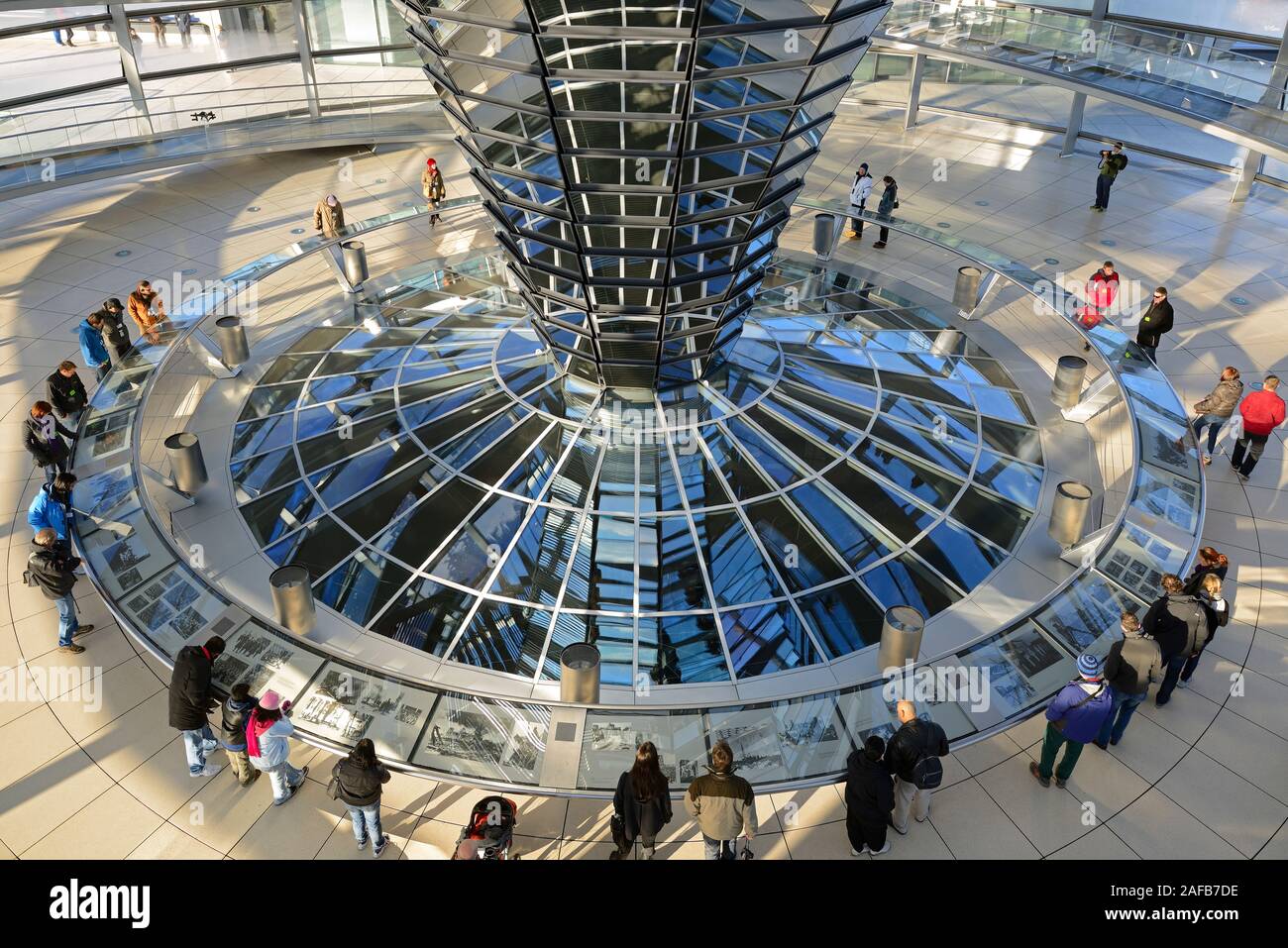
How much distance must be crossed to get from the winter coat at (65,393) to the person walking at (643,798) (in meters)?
11.4

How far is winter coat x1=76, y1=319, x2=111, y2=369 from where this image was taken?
17.4 metres

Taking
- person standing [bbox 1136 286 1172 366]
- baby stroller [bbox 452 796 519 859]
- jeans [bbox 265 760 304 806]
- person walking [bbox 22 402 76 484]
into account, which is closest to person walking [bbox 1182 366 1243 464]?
person standing [bbox 1136 286 1172 366]

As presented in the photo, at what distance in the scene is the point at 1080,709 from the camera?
10.1 m

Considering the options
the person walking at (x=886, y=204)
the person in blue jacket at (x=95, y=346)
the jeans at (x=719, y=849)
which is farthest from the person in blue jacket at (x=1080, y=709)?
the person in blue jacket at (x=95, y=346)

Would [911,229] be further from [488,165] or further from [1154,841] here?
[1154,841]

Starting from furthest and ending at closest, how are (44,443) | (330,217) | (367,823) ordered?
(330,217) < (44,443) < (367,823)

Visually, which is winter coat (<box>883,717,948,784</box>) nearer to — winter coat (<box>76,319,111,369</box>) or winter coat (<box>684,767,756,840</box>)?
winter coat (<box>684,767,756,840</box>)

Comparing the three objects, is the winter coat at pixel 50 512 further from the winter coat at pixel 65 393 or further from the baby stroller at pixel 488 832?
the baby stroller at pixel 488 832

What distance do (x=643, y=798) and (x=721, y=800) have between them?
0.69 metres

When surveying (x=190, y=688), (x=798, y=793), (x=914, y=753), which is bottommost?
(x=798, y=793)

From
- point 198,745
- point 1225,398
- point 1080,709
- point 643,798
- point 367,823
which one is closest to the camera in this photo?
point 643,798

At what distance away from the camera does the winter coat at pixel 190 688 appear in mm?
10297

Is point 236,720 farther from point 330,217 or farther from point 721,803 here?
point 330,217

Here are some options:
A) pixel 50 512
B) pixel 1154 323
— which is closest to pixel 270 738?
pixel 50 512
